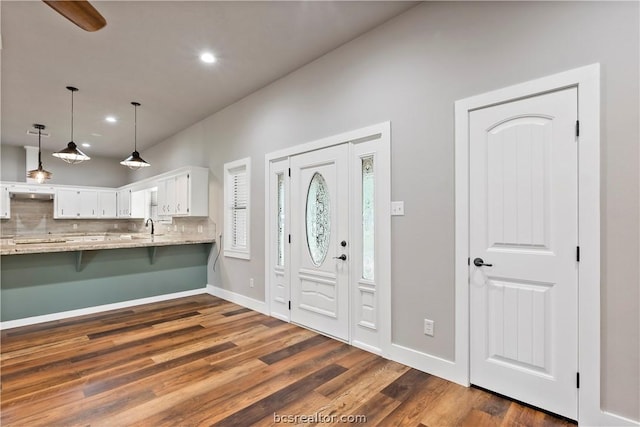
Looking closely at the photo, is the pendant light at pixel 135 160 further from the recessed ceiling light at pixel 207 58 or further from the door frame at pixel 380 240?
the door frame at pixel 380 240

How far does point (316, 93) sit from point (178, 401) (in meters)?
3.19

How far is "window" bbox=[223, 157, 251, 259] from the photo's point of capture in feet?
15.1

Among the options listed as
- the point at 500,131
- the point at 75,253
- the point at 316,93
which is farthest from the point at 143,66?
the point at 500,131

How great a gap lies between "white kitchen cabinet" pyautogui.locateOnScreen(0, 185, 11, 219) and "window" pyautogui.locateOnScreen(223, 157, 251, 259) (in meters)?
5.73

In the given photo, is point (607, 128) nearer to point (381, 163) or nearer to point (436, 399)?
point (381, 163)

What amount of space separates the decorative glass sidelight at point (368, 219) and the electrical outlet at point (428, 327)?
2.14ft

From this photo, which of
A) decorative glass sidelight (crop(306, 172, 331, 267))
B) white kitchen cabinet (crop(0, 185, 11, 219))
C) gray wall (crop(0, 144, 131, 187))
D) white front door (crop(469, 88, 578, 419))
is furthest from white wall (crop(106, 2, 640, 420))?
gray wall (crop(0, 144, 131, 187))

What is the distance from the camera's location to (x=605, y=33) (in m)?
1.87

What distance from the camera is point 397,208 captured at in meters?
2.80

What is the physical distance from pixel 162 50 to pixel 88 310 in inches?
138

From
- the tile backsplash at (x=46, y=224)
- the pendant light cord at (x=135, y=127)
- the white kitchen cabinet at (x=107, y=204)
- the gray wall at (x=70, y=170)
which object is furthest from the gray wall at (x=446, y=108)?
the gray wall at (x=70, y=170)

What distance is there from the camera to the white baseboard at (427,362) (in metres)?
2.43

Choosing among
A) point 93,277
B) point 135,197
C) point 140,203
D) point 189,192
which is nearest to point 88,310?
point 93,277

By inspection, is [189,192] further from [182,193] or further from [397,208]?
[397,208]
